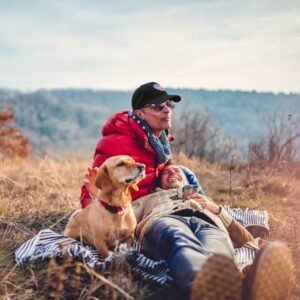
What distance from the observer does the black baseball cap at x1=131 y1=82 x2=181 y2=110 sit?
430cm

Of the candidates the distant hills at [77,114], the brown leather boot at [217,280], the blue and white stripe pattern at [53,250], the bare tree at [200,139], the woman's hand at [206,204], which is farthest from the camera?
the distant hills at [77,114]

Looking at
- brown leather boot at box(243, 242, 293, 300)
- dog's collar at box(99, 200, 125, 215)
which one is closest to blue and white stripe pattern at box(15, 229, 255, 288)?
dog's collar at box(99, 200, 125, 215)

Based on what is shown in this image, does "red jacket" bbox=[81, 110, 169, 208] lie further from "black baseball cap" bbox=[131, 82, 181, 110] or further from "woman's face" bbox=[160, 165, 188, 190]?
"black baseball cap" bbox=[131, 82, 181, 110]

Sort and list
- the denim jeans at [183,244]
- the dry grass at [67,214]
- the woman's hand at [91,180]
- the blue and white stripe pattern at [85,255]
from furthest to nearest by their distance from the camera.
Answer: the woman's hand at [91,180] → the blue and white stripe pattern at [85,255] → the dry grass at [67,214] → the denim jeans at [183,244]

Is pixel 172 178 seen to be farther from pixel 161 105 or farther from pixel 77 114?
pixel 77 114

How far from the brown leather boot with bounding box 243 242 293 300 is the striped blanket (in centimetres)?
71

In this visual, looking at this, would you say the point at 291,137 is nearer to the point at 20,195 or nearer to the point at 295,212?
the point at 295,212

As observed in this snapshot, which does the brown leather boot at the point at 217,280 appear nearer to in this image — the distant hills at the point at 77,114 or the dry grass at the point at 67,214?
the dry grass at the point at 67,214

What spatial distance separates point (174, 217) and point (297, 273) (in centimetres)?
111

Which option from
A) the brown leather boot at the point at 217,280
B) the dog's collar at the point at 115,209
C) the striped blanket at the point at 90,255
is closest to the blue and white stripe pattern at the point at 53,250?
the striped blanket at the point at 90,255

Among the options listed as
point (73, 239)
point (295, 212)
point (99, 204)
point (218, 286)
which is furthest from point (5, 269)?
point (295, 212)

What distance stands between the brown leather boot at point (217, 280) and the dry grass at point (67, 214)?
0.61m

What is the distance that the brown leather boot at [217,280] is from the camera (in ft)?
7.39

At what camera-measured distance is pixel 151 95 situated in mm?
4344
